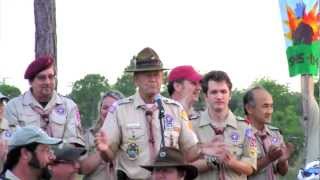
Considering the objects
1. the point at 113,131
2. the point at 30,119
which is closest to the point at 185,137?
the point at 113,131

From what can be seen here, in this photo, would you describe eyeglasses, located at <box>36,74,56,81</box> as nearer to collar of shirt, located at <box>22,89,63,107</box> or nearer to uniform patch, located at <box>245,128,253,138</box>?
collar of shirt, located at <box>22,89,63,107</box>

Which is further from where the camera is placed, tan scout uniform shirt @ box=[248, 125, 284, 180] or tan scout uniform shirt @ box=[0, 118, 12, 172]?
tan scout uniform shirt @ box=[248, 125, 284, 180]

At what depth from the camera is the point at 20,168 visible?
19.6 ft

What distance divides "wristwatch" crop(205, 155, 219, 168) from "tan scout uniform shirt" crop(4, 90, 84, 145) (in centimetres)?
113

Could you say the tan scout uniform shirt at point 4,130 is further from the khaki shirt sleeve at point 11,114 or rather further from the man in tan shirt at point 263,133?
the man in tan shirt at point 263,133

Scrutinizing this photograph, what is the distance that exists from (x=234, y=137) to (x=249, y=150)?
168 mm

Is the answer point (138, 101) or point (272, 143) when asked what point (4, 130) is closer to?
point (138, 101)

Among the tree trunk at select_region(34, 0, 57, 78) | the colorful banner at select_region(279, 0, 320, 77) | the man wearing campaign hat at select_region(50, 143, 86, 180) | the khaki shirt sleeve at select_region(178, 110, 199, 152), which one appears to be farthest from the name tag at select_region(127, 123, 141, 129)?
the tree trunk at select_region(34, 0, 57, 78)

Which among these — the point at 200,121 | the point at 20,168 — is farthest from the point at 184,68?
the point at 20,168

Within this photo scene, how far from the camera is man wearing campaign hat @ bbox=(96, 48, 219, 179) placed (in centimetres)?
686

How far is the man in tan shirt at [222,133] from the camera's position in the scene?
7.11m

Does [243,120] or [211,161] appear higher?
[243,120]

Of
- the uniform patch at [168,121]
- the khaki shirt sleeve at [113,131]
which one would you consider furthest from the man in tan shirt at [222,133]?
the khaki shirt sleeve at [113,131]

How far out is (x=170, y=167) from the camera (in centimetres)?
621
